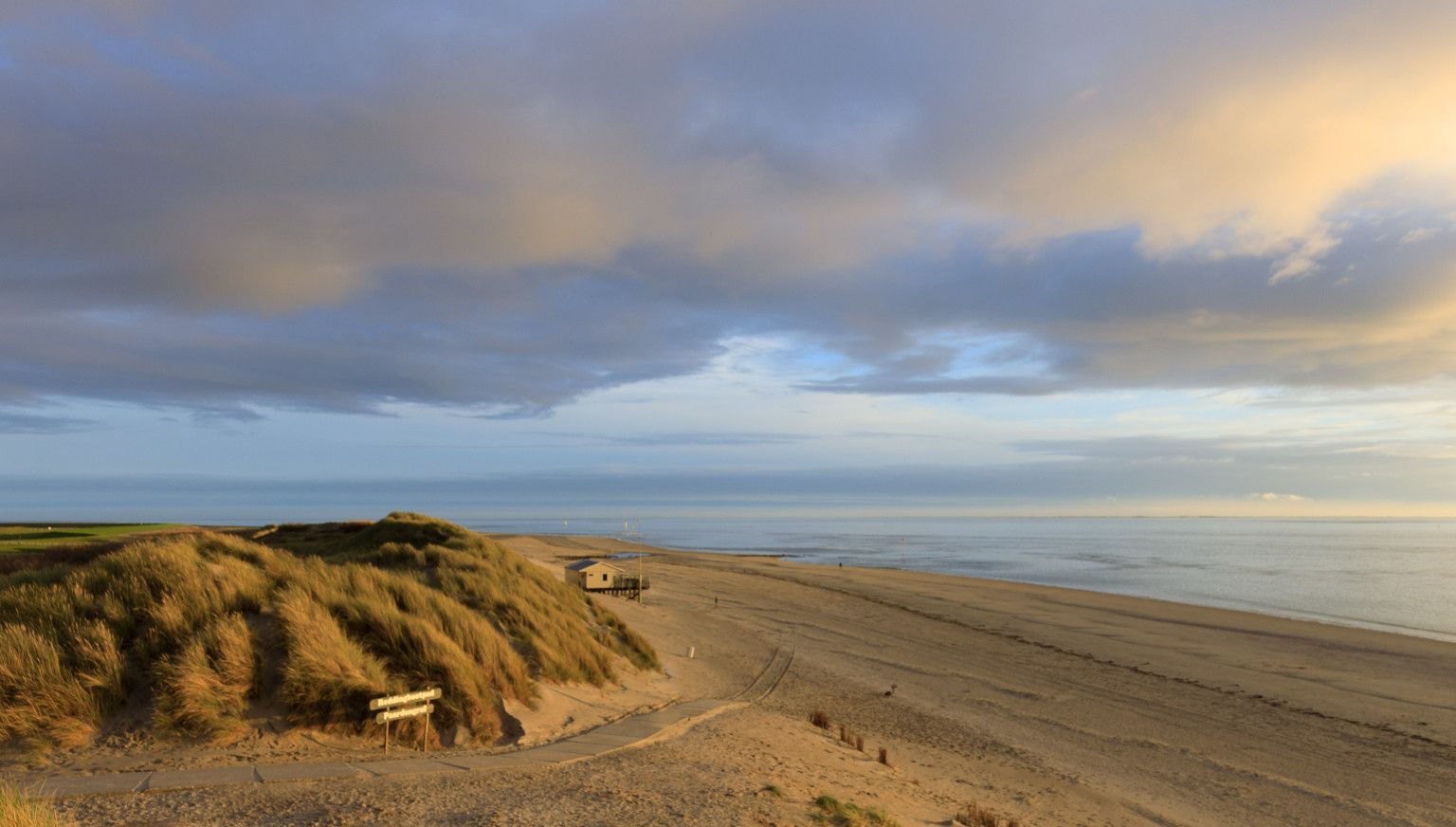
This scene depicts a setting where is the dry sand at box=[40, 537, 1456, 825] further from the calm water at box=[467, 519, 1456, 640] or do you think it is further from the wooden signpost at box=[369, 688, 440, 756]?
the calm water at box=[467, 519, 1456, 640]

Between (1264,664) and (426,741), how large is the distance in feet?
78.9

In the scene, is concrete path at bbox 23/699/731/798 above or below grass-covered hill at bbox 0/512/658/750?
below

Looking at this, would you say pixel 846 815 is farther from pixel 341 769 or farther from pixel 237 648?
pixel 237 648

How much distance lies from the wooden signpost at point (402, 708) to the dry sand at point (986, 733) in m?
0.81

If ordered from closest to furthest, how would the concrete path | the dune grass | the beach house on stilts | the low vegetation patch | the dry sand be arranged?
the dune grass
the concrete path
the dry sand
the low vegetation patch
the beach house on stilts

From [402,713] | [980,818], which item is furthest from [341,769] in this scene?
[980,818]

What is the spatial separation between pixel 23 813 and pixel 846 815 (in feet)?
21.0

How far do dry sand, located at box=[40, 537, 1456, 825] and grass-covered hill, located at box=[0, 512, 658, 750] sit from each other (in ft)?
2.85

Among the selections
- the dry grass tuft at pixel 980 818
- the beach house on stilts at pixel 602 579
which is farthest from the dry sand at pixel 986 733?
the beach house on stilts at pixel 602 579

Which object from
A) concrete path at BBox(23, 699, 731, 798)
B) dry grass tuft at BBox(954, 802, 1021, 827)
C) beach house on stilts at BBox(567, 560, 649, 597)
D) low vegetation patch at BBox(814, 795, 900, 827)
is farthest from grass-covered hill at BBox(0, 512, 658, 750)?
beach house on stilts at BBox(567, 560, 649, 597)

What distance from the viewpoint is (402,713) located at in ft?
29.4

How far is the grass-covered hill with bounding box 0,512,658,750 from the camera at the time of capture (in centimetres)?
876

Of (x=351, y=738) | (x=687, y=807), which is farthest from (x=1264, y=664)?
(x=351, y=738)

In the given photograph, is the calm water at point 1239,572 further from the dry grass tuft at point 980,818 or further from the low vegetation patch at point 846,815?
the low vegetation patch at point 846,815
